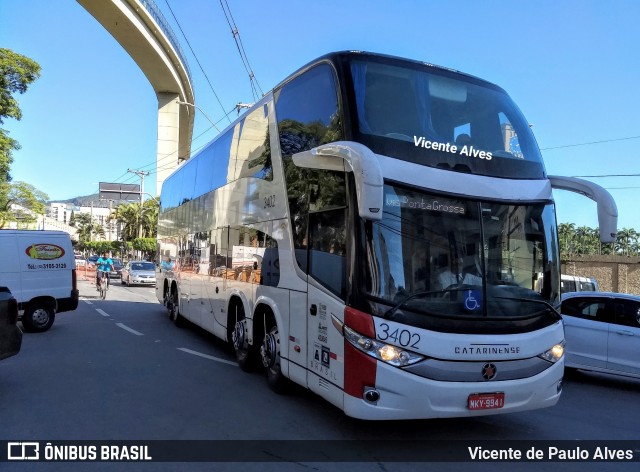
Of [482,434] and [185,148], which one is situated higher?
[185,148]

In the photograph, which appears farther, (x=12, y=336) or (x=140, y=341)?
(x=140, y=341)

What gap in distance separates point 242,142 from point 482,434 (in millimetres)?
5696

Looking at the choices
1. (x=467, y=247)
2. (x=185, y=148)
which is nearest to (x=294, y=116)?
(x=467, y=247)

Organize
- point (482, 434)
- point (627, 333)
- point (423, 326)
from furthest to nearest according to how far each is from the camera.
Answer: point (627, 333) < point (482, 434) < point (423, 326)

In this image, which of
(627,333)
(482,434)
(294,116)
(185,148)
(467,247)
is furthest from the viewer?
(185,148)

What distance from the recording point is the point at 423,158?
16.9 ft

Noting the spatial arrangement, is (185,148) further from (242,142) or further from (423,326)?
(423,326)

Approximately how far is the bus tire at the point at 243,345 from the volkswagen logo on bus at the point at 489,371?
12.5ft

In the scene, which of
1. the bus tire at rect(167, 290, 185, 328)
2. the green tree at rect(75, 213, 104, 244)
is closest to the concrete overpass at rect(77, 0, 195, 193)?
the bus tire at rect(167, 290, 185, 328)

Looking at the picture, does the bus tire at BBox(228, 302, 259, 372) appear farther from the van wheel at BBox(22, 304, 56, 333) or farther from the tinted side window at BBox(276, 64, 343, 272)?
the van wheel at BBox(22, 304, 56, 333)

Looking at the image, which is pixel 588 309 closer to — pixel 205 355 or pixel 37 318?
pixel 205 355

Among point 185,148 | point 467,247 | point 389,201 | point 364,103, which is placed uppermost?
point 185,148

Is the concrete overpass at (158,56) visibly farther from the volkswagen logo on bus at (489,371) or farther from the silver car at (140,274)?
the volkswagen logo on bus at (489,371)

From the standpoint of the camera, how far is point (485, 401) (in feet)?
15.6
